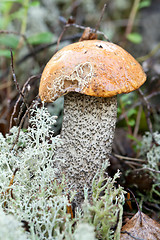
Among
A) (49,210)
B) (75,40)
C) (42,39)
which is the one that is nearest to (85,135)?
(49,210)

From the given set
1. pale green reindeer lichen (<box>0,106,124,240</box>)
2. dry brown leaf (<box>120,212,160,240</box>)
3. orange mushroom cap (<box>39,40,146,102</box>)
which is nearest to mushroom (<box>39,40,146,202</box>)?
orange mushroom cap (<box>39,40,146,102</box>)

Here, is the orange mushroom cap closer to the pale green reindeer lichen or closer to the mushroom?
the mushroom

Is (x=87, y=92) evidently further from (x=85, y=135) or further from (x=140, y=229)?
(x=140, y=229)

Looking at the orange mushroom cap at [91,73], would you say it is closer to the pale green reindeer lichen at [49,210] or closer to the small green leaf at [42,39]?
the pale green reindeer lichen at [49,210]

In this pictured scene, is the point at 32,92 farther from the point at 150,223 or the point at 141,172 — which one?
the point at 150,223

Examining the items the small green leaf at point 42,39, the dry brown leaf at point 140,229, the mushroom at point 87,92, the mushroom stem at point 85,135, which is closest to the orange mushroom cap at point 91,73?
the mushroom at point 87,92
